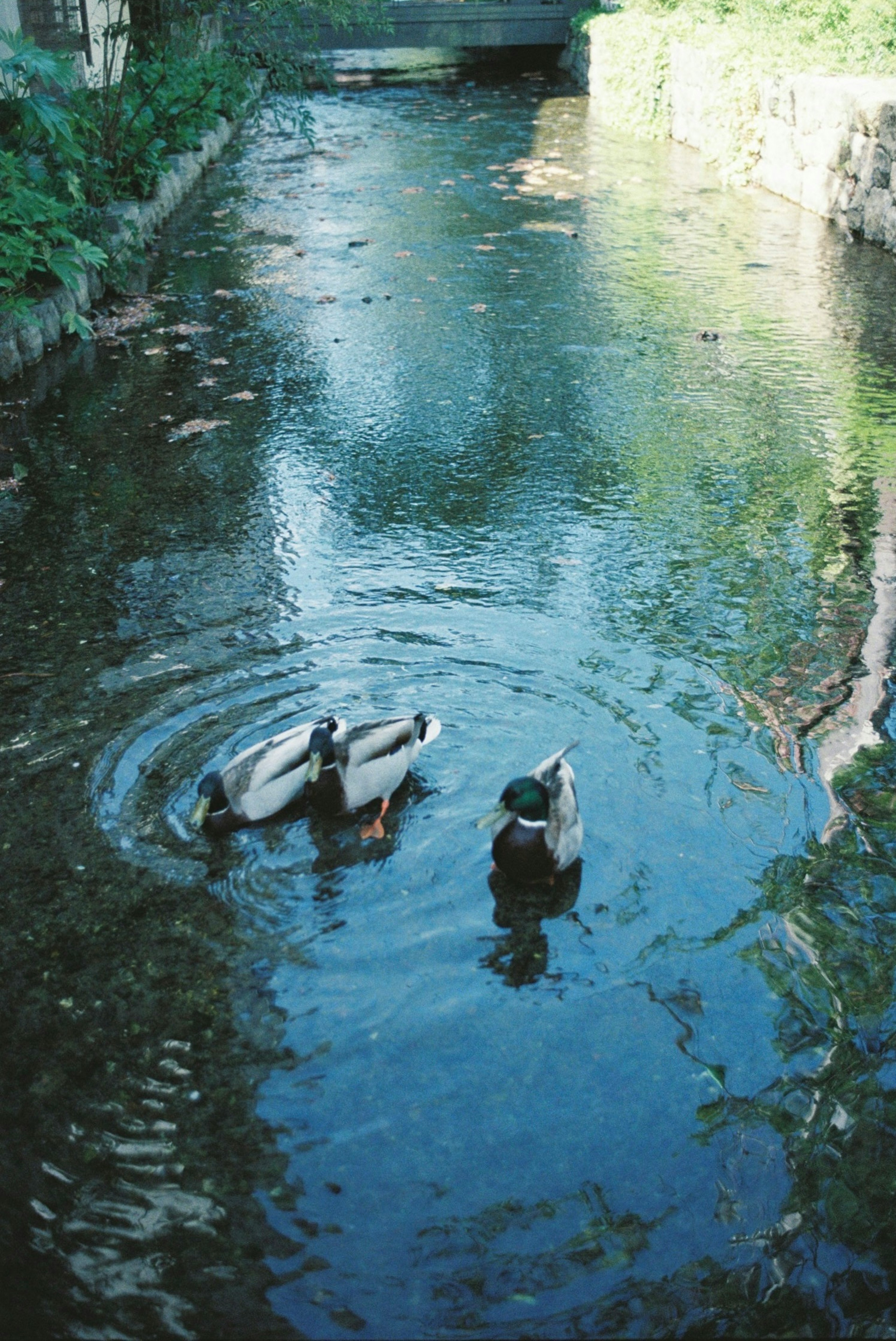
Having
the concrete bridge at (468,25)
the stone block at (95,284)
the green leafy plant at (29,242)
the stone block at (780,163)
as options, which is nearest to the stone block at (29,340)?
the green leafy plant at (29,242)

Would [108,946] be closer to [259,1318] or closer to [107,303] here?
[259,1318]

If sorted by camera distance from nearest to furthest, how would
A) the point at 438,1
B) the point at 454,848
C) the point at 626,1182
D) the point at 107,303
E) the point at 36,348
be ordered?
the point at 626,1182
the point at 454,848
the point at 36,348
the point at 107,303
the point at 438,1

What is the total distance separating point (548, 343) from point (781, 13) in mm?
9695

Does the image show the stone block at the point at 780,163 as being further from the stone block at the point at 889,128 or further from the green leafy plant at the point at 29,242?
the green leafy plant at the point at 29,242

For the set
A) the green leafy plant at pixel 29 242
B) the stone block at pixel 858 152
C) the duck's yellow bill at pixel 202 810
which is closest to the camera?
the duck's yellow bill at pixel 202 810

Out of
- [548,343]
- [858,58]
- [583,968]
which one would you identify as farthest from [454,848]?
[858,58]

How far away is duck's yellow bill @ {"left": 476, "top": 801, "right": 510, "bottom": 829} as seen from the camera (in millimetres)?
3498

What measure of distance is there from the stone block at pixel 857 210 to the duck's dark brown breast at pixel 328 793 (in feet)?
29.2

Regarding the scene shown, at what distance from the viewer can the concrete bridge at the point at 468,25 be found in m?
23.7

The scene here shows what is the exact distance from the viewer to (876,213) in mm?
10195

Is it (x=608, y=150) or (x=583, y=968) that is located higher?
(x=608, y=150)

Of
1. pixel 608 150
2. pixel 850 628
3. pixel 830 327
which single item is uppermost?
pixel 608 150

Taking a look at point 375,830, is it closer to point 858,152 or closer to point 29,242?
point 29,242

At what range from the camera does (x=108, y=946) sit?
3.36 meters
